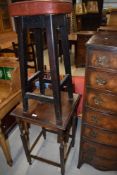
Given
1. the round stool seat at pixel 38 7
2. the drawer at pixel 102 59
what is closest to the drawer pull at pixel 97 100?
the drawer at pixel 102 59

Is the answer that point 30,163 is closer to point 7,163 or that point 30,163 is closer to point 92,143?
point 7,163

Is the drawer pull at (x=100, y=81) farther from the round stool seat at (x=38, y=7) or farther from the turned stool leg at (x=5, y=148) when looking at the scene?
the turned stool leg at (x=5, y=148)

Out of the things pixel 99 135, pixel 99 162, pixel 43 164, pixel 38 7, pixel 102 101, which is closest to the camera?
pixel 38 7

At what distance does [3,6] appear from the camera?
11.8ft

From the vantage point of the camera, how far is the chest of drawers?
35.6 inches

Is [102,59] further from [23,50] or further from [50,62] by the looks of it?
[23,50]

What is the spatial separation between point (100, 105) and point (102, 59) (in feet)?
1.05

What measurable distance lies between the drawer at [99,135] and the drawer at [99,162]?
0.22 meters

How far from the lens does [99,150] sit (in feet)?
4.23

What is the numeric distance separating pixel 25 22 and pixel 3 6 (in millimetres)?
3240

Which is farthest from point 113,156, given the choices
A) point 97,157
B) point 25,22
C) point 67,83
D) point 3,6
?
point 3,6

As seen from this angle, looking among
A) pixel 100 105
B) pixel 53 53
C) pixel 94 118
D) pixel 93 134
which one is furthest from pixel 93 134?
pixel 53 53

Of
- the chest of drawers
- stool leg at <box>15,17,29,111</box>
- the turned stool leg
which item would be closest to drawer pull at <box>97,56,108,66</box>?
the chest of drawers

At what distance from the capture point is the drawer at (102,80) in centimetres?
94
